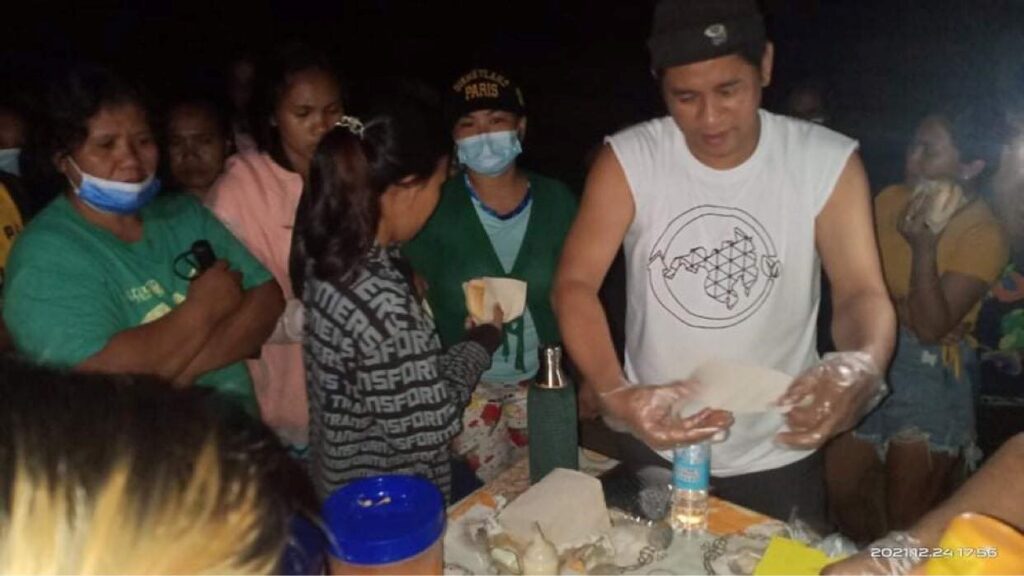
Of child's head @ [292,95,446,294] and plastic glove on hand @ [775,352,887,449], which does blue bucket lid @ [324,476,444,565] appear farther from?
plastic glove on hand @ [775,352,887,449]

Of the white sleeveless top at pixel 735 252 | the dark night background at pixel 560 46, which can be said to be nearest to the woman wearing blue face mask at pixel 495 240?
the white sleeveless top at pixel 735 252

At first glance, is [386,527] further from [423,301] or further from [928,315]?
[928,315]

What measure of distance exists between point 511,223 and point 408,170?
36.9 inches

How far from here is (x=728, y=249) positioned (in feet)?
6.66

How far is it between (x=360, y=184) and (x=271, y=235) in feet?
2.93

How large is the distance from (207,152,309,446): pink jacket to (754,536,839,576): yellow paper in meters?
1.54

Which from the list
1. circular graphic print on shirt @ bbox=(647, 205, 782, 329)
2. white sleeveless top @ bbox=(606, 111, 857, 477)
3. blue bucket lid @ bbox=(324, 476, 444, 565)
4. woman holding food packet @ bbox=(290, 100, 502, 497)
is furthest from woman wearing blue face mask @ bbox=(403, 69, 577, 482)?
blue bucket lid @ bbox=(324, 476, 444, 565)

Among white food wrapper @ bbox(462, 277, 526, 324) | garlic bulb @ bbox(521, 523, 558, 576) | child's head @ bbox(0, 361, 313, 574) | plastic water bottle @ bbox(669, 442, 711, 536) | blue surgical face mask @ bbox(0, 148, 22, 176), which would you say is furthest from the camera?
blue surgical face mask @ bbox(0, 148, 22, 176)

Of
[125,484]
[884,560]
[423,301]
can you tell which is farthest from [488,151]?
[125,484]

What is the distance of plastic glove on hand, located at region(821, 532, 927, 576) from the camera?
4.70ft

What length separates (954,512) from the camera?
1.53 meters

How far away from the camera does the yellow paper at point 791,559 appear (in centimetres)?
164

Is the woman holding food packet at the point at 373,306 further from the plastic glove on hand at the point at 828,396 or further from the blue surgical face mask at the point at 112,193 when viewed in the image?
the plastic glove on hand at the point at 828,396

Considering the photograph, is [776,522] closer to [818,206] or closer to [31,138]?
[818,206]
